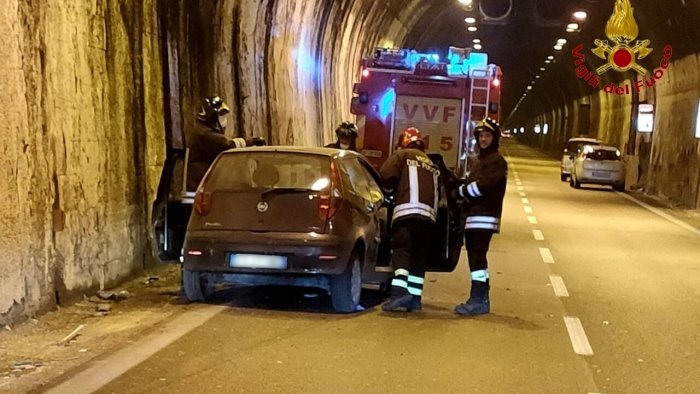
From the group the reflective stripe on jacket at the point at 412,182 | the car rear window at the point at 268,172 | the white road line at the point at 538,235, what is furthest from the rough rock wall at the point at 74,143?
the white road line at the point at 538,235

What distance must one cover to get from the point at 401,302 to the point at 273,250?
1390 millimetres

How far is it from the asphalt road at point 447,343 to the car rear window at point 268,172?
120cm

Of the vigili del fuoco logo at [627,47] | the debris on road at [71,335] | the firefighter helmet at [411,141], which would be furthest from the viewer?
the vigili del fuoco logo at [627,47]

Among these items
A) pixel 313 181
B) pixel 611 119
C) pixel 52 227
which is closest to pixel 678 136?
pixel 611 119

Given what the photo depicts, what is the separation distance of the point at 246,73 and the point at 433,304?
7574 millimetres

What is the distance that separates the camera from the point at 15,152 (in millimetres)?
7371

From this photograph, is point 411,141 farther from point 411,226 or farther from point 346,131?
point 346,131

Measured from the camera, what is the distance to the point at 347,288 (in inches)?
337

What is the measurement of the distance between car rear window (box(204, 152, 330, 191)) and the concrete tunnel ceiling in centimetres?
1534

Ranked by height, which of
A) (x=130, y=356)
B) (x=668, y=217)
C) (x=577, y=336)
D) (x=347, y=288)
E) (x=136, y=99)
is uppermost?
(x=136, y=99)

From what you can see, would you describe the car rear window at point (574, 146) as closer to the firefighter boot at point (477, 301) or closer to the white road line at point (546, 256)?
the white road line at point (546, 256)

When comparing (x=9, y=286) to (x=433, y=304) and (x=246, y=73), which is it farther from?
(x=246, y=73)

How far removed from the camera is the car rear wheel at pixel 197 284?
8750 millimetres

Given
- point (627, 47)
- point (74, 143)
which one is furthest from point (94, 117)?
point (627, 47)
